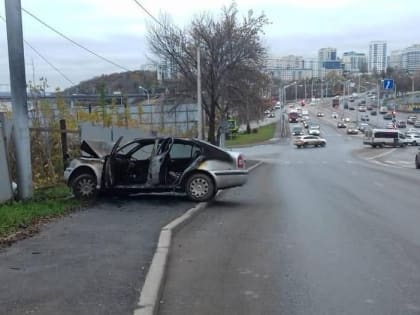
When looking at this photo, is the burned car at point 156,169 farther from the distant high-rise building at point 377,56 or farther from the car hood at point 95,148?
the distant high-rise building at point 377,56

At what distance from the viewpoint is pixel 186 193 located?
509 inches

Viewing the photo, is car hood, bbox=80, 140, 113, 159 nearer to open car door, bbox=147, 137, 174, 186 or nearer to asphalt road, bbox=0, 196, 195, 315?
open car door, bbox=147, 137, 174, 186

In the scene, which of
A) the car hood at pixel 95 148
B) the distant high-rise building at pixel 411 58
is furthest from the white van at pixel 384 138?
the car hood at pixel 95 148

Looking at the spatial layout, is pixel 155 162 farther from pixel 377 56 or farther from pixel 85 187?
pixel 377 56

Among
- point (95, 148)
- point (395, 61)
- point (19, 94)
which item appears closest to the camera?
point (19, 94)

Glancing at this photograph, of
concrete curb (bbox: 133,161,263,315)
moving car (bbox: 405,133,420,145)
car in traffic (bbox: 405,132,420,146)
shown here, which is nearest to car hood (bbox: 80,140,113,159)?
concrete curb (bbox: 133,161,263,315)

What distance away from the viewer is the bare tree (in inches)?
1353

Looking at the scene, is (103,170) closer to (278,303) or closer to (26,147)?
(26,147)

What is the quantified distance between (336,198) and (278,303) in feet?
32.5

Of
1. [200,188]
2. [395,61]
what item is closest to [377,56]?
[395,61]

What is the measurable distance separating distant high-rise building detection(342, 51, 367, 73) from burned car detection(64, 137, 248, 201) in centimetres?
10766

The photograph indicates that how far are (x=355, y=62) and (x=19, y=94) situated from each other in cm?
11867

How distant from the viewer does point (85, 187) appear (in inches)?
494

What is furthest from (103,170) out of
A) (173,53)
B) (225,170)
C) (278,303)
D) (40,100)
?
(173,53)
